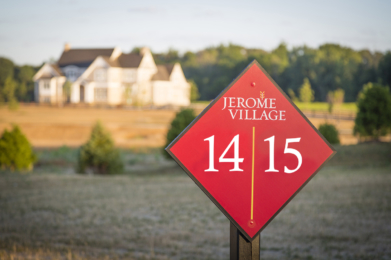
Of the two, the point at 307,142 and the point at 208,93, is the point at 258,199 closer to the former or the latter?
the point at 307,142

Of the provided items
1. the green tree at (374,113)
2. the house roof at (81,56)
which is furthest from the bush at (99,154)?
the house roof at (81,56)

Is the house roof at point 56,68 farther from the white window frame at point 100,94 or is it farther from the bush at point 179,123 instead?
the bush at point 179,123

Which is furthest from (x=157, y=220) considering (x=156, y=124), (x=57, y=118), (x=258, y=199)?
(x=57, y=118)

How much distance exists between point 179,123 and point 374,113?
11927mm

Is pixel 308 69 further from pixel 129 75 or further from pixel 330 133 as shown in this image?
pixel 330 133

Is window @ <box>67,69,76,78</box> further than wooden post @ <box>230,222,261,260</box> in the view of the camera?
Yes

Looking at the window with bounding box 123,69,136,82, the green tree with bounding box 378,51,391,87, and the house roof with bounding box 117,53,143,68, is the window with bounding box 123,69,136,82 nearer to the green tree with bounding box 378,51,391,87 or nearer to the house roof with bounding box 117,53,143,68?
the house roof with bounding box 117,53,143,68

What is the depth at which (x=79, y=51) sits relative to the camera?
76000mm

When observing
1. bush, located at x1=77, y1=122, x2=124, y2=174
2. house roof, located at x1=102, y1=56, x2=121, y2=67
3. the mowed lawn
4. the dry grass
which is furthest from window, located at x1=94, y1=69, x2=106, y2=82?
the mowed lawn

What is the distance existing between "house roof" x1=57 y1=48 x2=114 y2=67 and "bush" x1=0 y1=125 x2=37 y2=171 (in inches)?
2122

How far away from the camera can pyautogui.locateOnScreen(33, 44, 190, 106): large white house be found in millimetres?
67312

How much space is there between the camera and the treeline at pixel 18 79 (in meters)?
79.0

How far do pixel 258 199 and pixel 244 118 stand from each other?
563mm

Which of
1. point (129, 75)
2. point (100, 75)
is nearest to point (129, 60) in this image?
point (129, 75)
